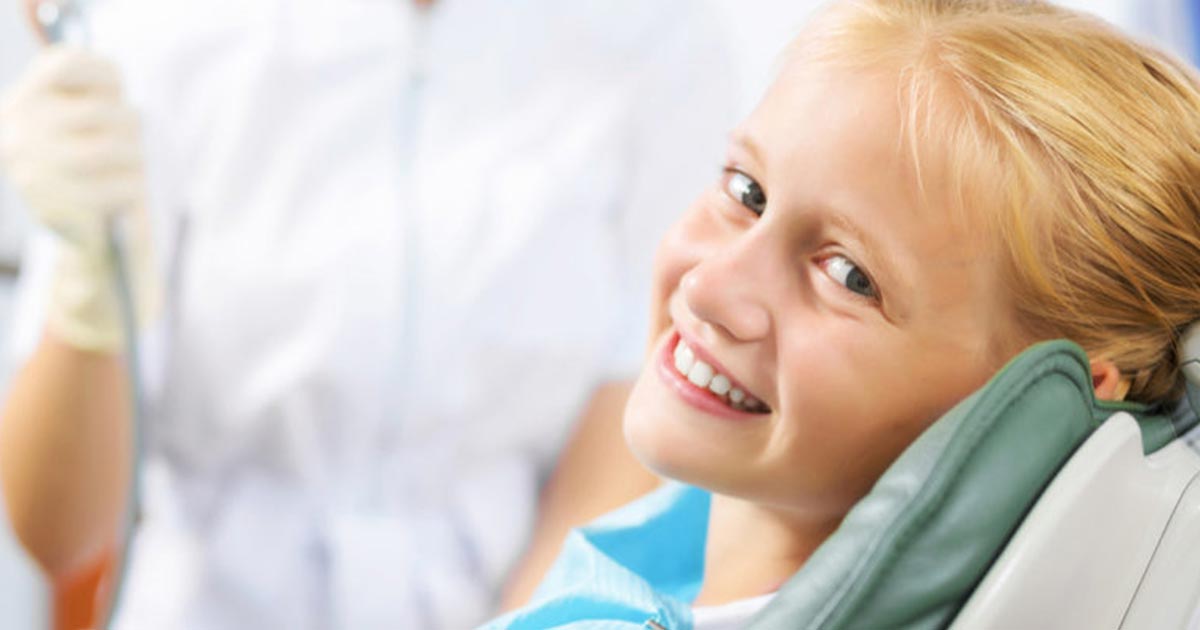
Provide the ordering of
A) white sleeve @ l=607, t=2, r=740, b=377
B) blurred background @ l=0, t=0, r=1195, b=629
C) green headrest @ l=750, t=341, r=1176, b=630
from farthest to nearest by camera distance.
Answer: blurred background @ l=0, t=0, r=1195, b=629 < white sleeve @ l=607, t=2, r=740, b=377 < green headrest @ l=750, t=341, r=1176, b=630

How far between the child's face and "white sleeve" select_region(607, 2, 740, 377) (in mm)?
657

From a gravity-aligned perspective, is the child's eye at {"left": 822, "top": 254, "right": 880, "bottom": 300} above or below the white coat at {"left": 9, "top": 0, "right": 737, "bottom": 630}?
above

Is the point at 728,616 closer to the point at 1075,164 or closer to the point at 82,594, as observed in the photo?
the point at 1075,164

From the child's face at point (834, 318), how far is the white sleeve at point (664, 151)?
2.15 ft

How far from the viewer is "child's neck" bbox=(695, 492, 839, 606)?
70 cm

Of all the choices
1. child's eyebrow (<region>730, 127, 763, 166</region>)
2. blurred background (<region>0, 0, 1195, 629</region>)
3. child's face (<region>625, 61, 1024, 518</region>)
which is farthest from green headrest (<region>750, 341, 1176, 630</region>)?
blurred background (<region>0, 0, 1195, 629</region>)

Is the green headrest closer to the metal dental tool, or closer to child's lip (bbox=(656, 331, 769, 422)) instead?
child's lip (bbox=(656, 331, 769, 422))

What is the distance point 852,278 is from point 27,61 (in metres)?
1.26

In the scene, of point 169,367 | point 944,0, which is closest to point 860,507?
point 944,0

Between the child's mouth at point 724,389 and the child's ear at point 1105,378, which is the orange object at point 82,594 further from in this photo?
the child's ear at point 1105,378

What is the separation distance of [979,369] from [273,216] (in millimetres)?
744

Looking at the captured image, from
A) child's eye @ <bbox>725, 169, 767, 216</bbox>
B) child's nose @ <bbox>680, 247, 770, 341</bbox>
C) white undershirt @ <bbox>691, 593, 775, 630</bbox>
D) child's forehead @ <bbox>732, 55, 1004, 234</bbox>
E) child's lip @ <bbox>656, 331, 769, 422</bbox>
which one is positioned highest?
→ child's forehead @ <bbox>732, 55, 1004, 234</bbox>

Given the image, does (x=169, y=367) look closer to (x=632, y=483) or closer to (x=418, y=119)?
(x=418, y=119)

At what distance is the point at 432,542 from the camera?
1.25 meters
